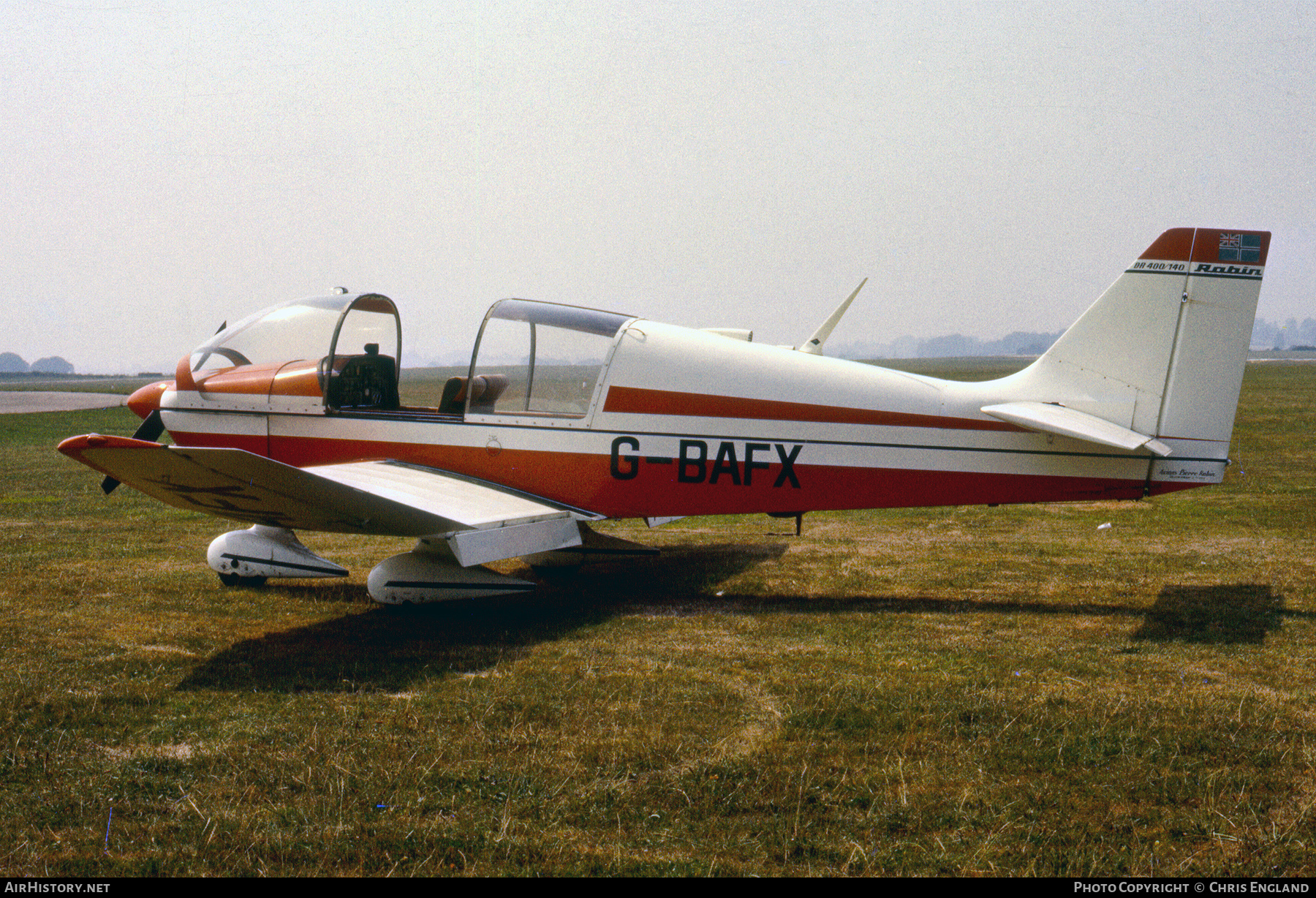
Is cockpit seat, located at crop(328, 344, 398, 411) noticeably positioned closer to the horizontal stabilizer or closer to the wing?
the wing

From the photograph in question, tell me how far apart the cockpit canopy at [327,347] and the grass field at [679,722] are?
5.51ft

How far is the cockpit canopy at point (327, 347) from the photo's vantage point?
23.3 ft

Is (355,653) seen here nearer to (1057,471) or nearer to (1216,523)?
(1057,471)

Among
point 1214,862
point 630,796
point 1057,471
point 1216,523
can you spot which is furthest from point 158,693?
point 1216,523

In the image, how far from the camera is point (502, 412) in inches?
265

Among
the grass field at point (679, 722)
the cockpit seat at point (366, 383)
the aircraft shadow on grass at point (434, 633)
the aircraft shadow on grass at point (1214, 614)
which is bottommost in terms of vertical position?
the aircraft shadow on grass at point (434, 633)

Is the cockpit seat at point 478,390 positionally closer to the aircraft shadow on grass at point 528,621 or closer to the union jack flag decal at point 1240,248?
the aircraft shadow on grass at point 528,621

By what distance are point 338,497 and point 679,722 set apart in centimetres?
253

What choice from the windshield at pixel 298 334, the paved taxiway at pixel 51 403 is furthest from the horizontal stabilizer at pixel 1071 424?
the paved taxiway at pixel 51 403

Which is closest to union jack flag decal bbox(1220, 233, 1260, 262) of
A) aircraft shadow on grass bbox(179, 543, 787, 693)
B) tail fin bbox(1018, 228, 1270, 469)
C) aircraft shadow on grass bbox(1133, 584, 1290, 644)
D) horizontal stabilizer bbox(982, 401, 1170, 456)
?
tail fin bbox(1018, 228, 1270, 469)

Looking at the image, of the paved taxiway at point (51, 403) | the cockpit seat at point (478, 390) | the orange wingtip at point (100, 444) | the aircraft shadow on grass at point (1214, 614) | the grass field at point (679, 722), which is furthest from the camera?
the paved taxiway at point (51, 403)

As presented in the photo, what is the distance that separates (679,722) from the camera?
4.03 metres

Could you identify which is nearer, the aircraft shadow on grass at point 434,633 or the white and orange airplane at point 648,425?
the aircraft shadow on grass at point 434,633

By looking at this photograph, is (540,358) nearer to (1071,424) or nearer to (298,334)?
(298,334)
